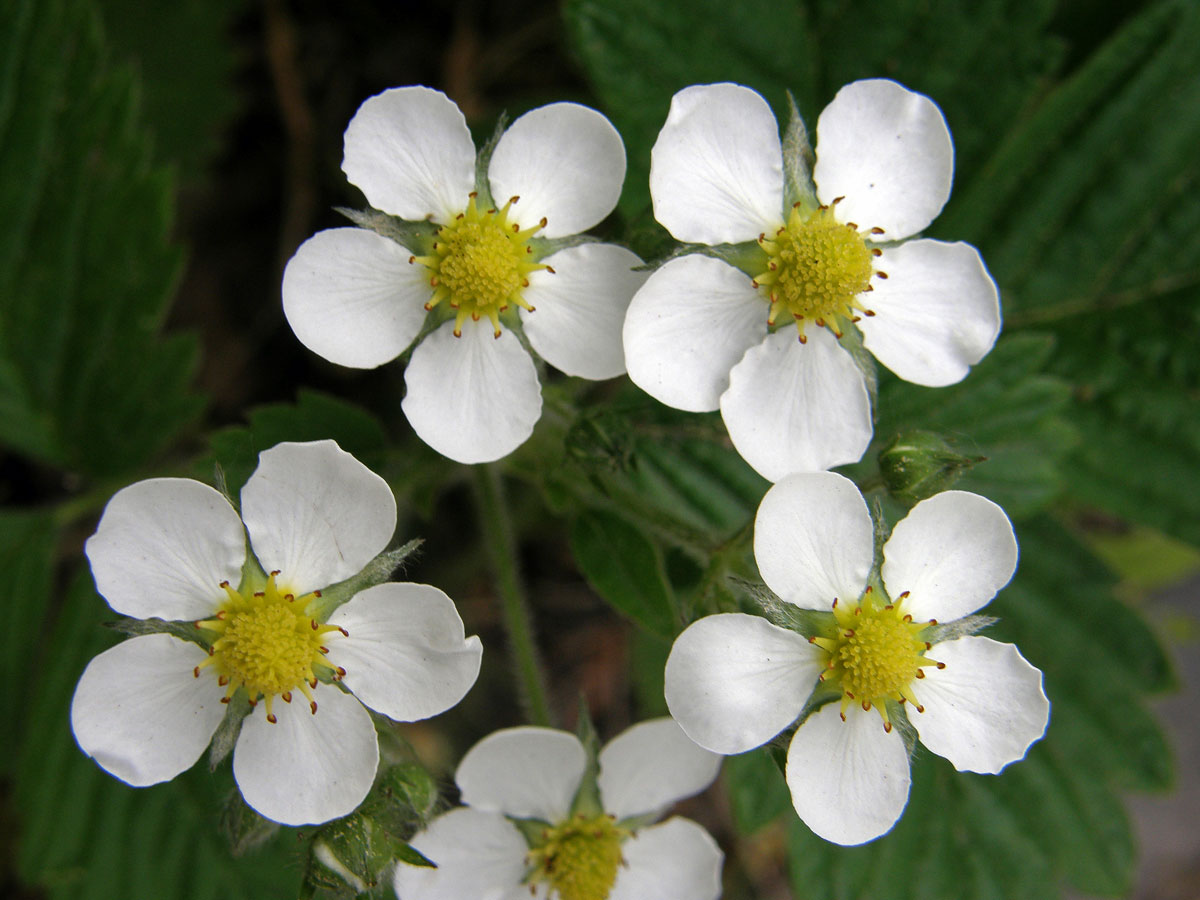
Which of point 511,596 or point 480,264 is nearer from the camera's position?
point 480,264

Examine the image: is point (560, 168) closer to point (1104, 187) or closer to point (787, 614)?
point (787, 614)

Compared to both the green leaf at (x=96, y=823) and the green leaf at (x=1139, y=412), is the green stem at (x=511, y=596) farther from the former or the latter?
the green leaf at (x=1139, y=412)

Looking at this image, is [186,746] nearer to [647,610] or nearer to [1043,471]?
[647,610]

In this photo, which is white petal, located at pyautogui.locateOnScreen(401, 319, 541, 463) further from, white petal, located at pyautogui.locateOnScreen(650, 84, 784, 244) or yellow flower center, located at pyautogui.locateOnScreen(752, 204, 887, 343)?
yellow flower center, located at pyautogui.locateOnScreen(752, 204, 887, 343)

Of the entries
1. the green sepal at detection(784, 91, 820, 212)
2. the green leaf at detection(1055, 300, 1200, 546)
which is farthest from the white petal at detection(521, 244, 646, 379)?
the green leaf at detection(1055, 300, 1200, 546)

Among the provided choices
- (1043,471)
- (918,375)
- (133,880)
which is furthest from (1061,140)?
(133,880)

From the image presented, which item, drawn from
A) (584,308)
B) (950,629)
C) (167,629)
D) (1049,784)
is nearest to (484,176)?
(584,308)
